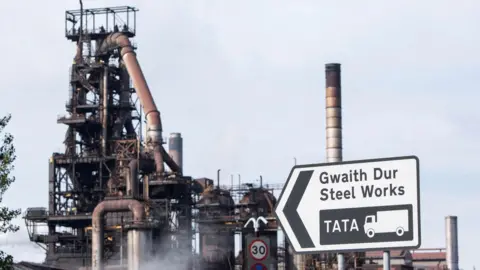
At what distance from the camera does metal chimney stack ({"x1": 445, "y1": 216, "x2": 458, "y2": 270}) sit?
73338 millimetres

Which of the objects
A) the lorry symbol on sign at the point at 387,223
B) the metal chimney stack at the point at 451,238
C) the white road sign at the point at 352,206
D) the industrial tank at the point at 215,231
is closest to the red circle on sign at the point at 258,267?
the industrial tank at the point at 215,231

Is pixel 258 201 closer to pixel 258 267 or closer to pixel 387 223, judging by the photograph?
pixel 258 267

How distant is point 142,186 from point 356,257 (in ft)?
70.4

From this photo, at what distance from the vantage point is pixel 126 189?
7944 centimetres

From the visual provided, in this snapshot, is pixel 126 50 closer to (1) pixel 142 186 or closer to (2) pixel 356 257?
(1) pixel 142 186

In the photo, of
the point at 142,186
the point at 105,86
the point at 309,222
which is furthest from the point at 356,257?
the point at 309,222

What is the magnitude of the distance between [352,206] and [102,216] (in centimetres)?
7200

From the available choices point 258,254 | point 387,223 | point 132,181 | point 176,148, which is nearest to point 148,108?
point 132,181

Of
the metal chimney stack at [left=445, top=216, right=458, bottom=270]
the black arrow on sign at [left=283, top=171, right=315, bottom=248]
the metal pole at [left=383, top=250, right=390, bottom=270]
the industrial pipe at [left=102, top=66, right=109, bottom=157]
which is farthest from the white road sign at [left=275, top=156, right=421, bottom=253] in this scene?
the industrial pipe at [left=102, top=66, right=109, bottom=157]

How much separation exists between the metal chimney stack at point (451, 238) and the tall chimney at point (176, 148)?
109 ft

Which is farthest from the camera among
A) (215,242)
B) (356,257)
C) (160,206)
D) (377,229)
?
(215,242)

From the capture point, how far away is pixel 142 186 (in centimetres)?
8606

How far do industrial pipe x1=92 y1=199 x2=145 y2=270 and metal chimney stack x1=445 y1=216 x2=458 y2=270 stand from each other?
22602 mm

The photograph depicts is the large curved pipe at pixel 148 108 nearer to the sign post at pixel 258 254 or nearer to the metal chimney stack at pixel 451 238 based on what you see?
the sign post at pixel 258 254
